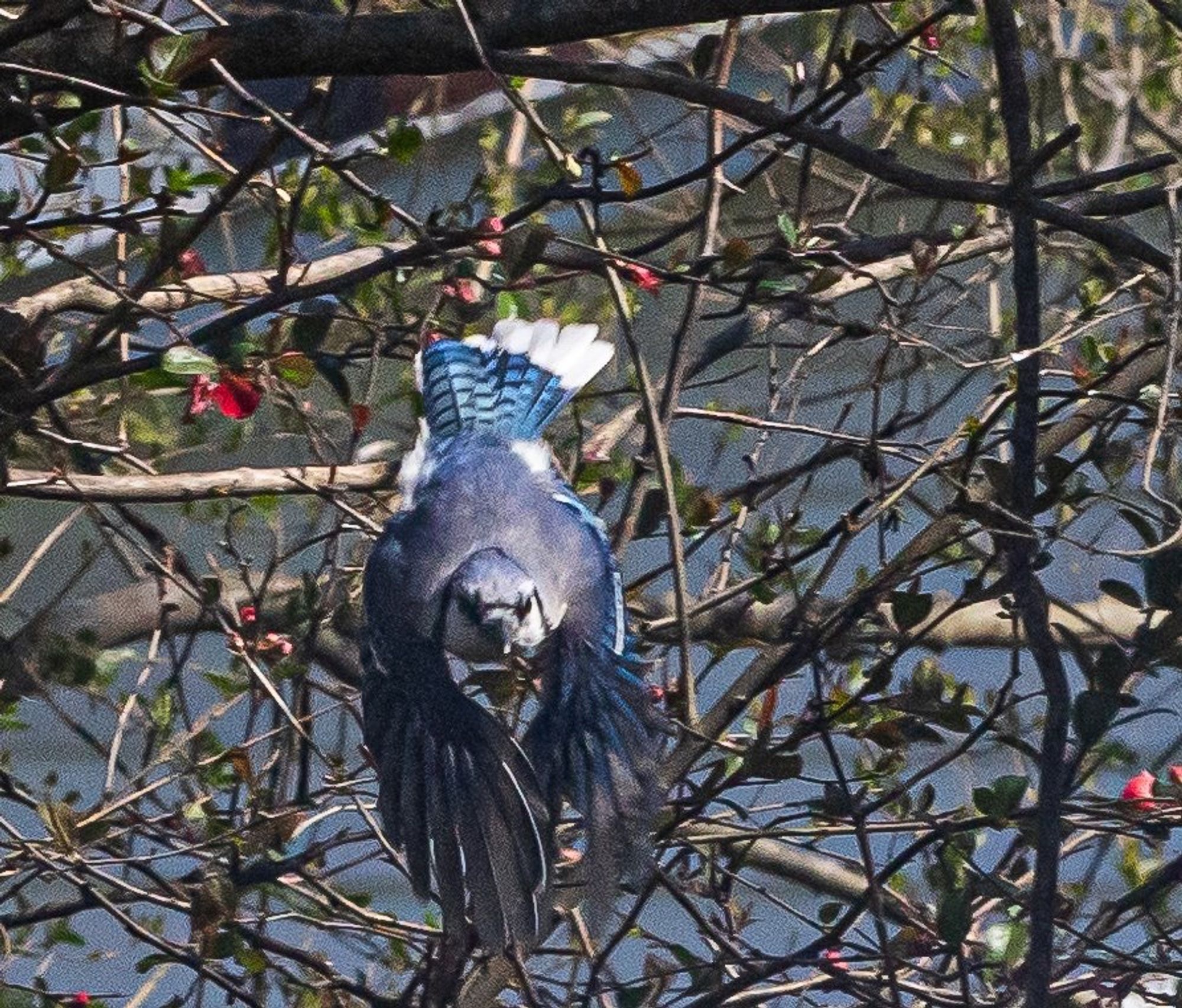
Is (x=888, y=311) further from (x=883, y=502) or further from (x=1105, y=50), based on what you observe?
(x=1105, y=50)

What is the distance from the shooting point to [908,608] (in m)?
1.98

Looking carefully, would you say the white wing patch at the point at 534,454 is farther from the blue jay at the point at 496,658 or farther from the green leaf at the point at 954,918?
the green leaf at the point at 954,918

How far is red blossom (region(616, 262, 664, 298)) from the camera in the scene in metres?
2.08

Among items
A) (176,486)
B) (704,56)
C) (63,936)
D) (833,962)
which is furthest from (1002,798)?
(63,936)

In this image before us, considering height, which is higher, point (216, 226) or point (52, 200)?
point (216, 226)

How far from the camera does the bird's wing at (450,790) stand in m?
1.78

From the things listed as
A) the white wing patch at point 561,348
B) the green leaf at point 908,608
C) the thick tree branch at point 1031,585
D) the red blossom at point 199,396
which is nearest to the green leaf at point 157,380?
the red blossom at point 199,396

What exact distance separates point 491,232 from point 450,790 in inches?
24.0

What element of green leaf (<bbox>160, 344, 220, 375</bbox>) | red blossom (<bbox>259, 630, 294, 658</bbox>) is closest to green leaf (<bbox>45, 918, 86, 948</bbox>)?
red blossom (<bbox>259, 630, 294, 658</bbox>)

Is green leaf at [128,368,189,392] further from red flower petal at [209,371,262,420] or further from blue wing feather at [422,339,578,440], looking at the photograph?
blue wing feather at [422,339,578,440]

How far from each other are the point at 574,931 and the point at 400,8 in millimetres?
1388

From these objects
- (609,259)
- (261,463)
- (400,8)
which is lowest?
(609,259)

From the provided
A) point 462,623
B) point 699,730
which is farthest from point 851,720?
point 462,623

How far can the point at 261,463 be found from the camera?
488cm
